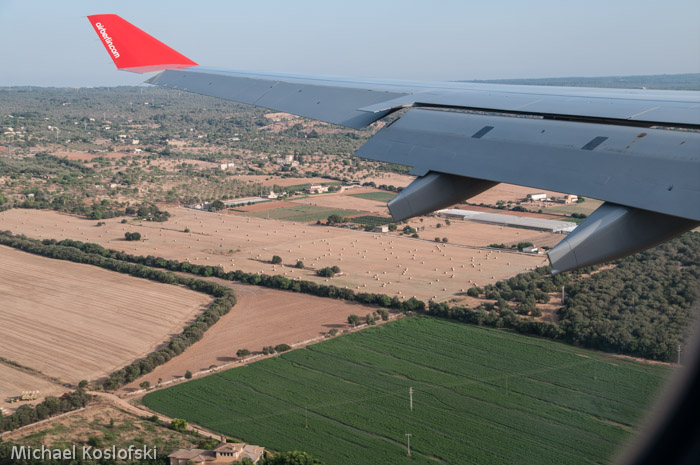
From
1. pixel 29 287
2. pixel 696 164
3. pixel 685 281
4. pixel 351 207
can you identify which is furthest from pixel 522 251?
pixel 696 164

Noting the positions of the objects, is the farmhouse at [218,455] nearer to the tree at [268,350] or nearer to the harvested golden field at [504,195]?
the tree at [268,350]

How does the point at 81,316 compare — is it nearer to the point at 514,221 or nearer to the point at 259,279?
the point at 259,279

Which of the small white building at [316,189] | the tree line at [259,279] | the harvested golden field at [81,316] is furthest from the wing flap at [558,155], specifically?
the small white building at [316,189]

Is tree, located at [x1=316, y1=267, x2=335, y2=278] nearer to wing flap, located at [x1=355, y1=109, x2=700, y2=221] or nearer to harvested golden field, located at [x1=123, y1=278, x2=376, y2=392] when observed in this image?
harvested golden field, located at [x1=123, y1=278, x2=376, y2=392]

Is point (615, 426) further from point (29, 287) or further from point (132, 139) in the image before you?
point (132, 139)

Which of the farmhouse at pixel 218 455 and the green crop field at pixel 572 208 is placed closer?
the farmhouse at pixel 218 455

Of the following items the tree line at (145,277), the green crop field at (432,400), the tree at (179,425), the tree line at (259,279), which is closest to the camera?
the green crop field at (432,400)

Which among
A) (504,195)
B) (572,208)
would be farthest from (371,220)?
(504,195)
